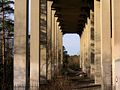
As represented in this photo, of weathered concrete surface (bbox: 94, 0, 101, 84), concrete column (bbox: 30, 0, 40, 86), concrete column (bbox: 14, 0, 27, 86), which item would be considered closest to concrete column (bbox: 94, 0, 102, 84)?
weathered concrete surface (bbox: 94, 0, 101, 84)

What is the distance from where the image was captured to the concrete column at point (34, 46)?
110 ft

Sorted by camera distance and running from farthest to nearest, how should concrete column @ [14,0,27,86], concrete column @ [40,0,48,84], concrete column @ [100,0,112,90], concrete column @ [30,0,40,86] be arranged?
concrete column @ [40,0,48,84] < concrete column @ [100,0,112,90] < concrete column @ [30,0,40,86] < concrete column @ [14,0,27,86]

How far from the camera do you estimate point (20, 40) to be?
30.8 meters

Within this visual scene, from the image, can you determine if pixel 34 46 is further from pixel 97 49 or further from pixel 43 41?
pixel 97 49

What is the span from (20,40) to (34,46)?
2984 mm

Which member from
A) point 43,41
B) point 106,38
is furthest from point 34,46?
A: point 43,41

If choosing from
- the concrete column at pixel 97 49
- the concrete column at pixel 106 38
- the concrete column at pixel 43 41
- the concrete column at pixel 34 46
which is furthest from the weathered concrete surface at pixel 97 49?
the concrete column at pixel 34 46

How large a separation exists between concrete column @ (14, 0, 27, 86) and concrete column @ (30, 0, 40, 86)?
2.87 metres

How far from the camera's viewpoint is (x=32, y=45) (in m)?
33.8

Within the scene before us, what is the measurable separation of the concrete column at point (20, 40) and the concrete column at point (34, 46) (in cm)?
287

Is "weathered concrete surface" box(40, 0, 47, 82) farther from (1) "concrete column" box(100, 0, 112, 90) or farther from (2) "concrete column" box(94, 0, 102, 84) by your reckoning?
(1) "concrete column" box(100, 0, 112, 90)

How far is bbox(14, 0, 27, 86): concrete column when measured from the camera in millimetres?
30516

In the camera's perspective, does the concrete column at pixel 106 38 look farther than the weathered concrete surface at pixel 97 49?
No

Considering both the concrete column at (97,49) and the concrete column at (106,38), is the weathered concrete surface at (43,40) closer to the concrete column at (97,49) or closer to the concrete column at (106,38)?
the concrete column at (97,49)
